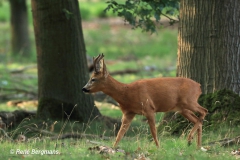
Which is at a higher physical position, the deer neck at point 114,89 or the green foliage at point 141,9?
the green foliage at point 141,9

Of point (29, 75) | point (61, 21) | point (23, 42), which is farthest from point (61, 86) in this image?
point (23, 42)

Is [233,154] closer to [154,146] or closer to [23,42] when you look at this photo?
[154,146]

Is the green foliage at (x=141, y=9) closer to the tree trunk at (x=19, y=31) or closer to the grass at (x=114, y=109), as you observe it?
the grass at (x=114, y=109)

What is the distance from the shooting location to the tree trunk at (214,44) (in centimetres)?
1019

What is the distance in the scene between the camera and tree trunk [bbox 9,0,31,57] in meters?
25.7

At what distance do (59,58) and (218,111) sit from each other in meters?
3.21

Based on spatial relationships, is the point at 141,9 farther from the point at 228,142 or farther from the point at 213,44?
the point at 228,142

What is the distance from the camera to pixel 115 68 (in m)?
22.4

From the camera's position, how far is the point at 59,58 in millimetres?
11500

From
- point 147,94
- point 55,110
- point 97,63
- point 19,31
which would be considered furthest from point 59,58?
point 19,31

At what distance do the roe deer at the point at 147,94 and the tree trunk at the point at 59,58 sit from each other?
2.94 meters

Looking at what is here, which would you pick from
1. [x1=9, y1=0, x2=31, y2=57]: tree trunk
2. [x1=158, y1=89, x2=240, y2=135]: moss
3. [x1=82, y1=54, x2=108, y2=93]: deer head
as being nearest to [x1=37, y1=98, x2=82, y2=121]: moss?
[x1=158, y1=89, x2=240, y2=135]: moss

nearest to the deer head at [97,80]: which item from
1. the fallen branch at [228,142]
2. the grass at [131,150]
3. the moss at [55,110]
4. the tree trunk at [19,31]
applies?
the grass at [131,150]

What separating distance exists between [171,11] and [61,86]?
2.75 m
